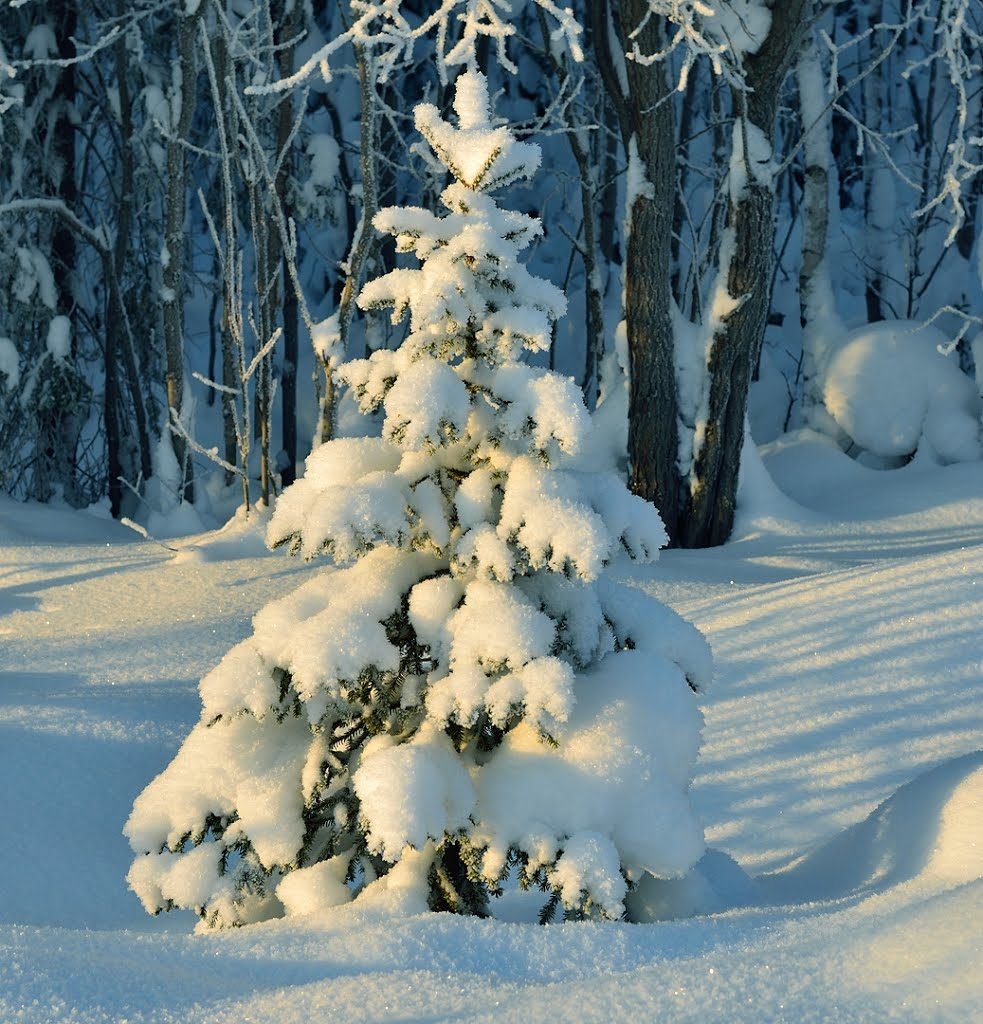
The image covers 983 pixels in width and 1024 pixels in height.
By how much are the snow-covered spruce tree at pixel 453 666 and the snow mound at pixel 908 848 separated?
1.64 feet

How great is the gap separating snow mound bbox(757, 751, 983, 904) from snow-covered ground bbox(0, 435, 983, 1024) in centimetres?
1

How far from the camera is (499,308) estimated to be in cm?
332

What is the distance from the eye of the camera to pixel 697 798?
495cm

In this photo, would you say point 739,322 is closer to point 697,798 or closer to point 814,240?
point 814,240

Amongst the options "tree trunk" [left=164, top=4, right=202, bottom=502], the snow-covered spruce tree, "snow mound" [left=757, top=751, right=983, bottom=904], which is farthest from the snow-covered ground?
"tree trunk" [left=164, top=4, right=202, bottom=502]

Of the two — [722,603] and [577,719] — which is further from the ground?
[577,719]

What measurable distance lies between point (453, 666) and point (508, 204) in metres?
16.4

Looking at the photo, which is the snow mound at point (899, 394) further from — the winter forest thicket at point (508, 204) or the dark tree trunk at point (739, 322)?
the dark tree trunk at point (739, 322)

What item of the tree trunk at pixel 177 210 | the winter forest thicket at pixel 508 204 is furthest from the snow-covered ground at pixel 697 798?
the tree trunk at pixel 177 210

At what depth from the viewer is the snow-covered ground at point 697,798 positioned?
2293 mm

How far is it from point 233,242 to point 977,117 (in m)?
8.39

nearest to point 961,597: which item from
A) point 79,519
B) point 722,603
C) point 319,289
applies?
point 722,603

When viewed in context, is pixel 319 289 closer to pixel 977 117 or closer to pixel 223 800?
pixel 977 117

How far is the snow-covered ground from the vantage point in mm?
2293
